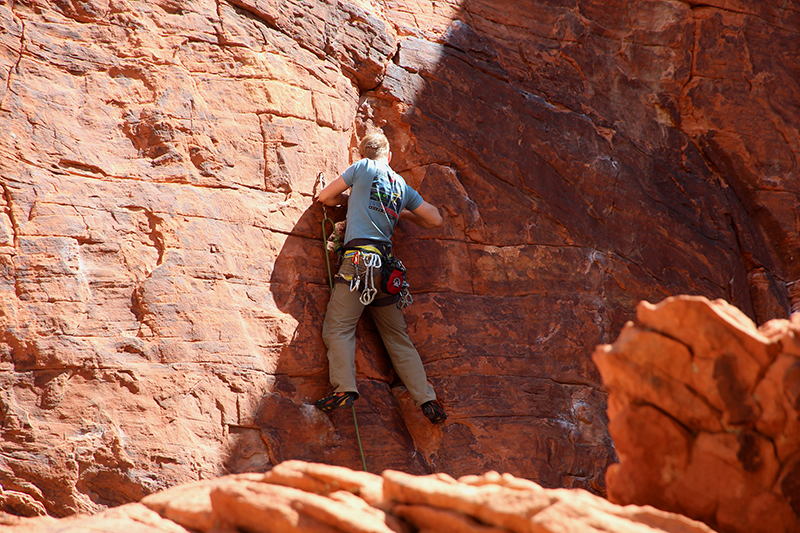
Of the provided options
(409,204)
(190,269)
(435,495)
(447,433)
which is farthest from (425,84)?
(435,495)

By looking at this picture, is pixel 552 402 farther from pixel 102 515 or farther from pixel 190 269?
pixel 102 515

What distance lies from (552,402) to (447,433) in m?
1.08

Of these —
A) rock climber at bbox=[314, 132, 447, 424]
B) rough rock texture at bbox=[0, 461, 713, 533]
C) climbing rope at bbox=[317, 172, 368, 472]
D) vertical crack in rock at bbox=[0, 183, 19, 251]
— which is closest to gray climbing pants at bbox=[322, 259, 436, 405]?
rock climber at bbox=[314, 132, 447, 424]

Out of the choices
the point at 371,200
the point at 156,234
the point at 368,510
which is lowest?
the point at 156,234

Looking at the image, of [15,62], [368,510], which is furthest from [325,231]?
[368,510]

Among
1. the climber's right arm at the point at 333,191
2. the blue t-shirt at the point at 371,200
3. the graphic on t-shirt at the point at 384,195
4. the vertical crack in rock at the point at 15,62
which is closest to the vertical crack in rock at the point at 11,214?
the vertical crack in rock at the point at 15,62

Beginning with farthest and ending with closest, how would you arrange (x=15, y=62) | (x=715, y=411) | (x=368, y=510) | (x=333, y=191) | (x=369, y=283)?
1. (x=333, y=191)
2. (x=369, y=283)
3. (x=15, y=62)
4. (x=715, y=411)
5. (x=368, y=510)

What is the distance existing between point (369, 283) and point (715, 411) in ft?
9.48

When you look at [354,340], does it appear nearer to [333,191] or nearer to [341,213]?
[341,213]

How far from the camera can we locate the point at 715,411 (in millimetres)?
2742

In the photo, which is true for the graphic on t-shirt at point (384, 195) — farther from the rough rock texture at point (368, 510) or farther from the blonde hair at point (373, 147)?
the rough rock texture at point (368, 510)

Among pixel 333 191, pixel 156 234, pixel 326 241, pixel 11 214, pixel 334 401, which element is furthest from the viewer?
pixel 326 241

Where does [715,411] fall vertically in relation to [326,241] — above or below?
above

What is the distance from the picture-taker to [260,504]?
8.52 feet
